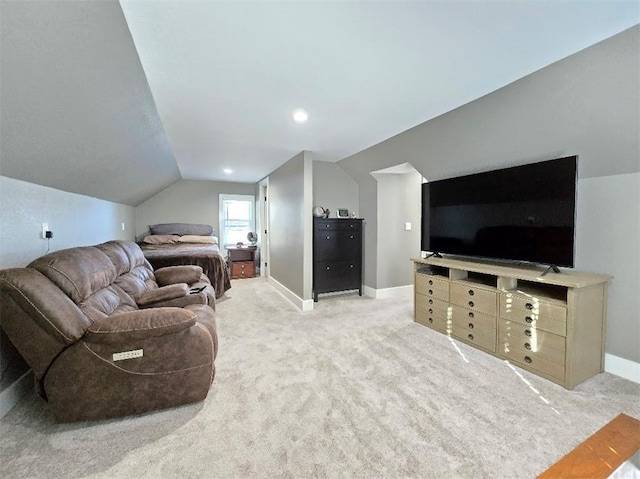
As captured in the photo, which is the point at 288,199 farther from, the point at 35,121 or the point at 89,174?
the point at 35,121

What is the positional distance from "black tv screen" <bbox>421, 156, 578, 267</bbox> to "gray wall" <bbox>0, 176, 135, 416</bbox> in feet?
12.0

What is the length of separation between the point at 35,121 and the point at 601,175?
3785 mm

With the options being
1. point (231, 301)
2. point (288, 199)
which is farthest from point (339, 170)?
point (231, 301)

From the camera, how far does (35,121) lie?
155 cm

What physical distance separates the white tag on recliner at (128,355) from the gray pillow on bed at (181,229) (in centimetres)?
465

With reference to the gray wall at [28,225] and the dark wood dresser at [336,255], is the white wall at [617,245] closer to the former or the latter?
the dark wood dresser at [336,255]

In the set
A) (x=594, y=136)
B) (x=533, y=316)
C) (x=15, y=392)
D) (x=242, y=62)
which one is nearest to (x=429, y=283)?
(x=533, y=316)

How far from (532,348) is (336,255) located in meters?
2.63

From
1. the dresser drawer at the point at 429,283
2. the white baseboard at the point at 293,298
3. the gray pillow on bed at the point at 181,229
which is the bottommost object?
the white baseboard at the point at 293,298

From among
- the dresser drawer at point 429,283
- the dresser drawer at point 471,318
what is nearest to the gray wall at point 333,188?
the dresser drawer at point 429,283

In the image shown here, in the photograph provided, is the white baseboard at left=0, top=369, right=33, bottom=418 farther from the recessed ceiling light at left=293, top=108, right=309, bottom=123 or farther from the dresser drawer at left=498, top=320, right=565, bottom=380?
the dresser drawer at left=498, top=320, right=565, bottom=380

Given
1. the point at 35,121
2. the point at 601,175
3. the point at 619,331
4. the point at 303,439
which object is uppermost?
the point at 35,121

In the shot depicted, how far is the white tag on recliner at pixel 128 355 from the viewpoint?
4.98 ft

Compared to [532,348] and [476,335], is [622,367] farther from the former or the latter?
[476,335]
